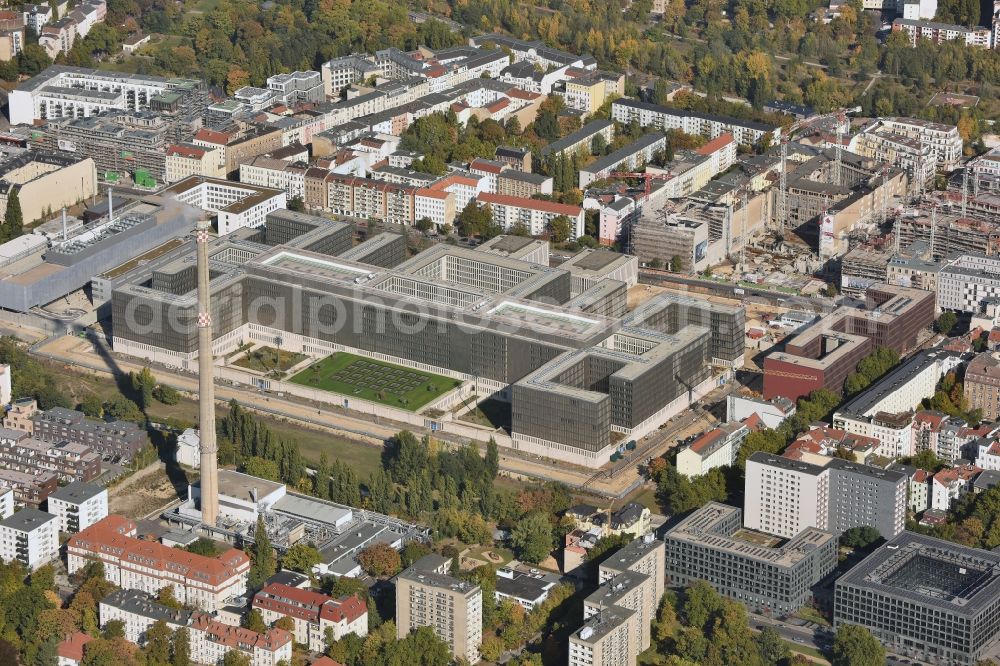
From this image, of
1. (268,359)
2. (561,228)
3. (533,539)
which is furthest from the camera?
(561,228)

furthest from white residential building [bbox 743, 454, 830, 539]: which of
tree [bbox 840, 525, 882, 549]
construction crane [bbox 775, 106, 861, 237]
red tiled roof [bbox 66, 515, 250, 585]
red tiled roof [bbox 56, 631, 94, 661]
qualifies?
construction crane [bbox 775, 106, 861, 237]

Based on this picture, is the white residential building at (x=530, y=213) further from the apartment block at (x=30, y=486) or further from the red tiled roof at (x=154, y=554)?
the red tiled roof at (x=154, y=554)

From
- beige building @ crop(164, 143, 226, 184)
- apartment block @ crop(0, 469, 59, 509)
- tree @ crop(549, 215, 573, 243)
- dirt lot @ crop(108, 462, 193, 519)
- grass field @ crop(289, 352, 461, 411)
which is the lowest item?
dirt lot @ crop(108, 462, 193, 519)

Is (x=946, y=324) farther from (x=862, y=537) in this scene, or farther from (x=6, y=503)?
(x=6, y=503)

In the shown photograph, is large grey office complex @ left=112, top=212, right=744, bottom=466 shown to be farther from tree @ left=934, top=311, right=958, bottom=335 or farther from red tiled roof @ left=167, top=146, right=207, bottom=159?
red tiled roof @ left=167, top=146, right=207, bottom=159

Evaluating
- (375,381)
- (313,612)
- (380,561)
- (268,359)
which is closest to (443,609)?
(313,612)

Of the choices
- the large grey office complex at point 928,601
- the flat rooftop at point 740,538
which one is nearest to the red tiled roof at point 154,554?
the flat rooftop at point 740,538
